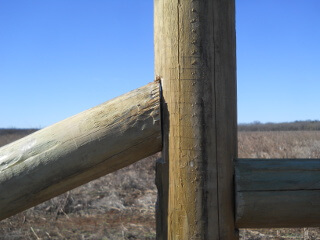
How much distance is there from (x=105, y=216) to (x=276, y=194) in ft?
16.1

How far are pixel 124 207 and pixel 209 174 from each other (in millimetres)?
5269

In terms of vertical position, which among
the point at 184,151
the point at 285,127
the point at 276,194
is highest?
the point at 184,151

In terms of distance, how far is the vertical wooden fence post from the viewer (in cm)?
99

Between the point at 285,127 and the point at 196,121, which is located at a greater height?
the point at 196,121

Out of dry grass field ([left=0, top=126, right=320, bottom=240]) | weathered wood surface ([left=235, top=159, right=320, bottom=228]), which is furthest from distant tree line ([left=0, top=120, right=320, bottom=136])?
weathered wood surface ([left=235, top=159, right=320, bottom=228])

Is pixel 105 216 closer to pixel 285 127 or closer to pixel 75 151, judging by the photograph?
pixel 75 151

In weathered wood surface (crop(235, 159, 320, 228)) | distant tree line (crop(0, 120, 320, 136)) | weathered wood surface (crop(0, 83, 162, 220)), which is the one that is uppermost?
weathered wood surface (crop(0, 83, 162, 220))

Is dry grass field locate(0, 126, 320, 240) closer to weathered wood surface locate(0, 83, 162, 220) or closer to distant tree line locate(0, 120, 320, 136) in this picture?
distant tree line locate(0, 120, 320, 136)

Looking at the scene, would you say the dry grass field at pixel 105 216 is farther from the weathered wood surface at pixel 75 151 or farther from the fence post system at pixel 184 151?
the weathered wood surface at pixel 75 151

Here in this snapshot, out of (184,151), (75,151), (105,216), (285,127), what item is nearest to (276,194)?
(184,151)

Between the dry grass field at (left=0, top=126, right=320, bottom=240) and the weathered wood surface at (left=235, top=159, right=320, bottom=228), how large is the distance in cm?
314

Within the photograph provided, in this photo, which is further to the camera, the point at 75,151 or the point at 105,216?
the point at 105,216

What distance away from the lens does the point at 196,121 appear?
994mm

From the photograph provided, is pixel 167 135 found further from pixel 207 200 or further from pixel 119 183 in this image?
pixel 119 183
